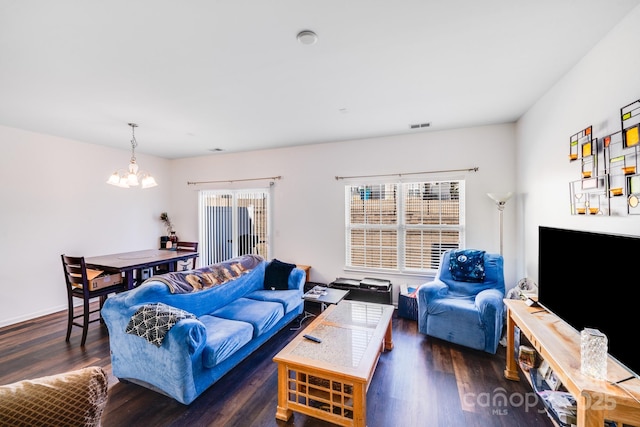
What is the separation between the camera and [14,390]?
0.84 meters

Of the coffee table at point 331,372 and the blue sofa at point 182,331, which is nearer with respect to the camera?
the coffee table at point 331,372

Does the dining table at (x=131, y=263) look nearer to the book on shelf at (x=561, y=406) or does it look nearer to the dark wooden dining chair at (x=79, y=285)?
the dark wooden dining chair at (x=79, y=285)

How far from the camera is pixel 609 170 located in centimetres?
185

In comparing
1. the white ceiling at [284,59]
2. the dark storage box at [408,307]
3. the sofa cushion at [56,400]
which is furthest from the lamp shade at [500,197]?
the sofa cushion at [56,400]

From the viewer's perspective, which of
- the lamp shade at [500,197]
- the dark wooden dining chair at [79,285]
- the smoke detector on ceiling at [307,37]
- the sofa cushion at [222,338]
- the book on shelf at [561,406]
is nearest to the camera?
the book on shelf at [561,406]

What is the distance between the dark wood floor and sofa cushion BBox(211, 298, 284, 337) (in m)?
0.34

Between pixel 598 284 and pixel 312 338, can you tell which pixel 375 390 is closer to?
pixel 312 338

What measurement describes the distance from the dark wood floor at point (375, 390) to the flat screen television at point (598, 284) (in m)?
0.84

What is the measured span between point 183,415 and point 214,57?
2.70 m

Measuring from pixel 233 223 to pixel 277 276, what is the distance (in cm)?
216

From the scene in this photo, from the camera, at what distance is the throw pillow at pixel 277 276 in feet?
11.9

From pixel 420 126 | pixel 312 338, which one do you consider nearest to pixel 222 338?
pixel 312 338

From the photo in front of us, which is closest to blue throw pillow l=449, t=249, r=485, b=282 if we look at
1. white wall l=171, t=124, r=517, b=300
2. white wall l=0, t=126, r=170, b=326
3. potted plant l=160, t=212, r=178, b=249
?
white wall l=171, t=124, r=517, b=300

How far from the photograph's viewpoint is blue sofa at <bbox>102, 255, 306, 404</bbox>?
1947 millimetres
